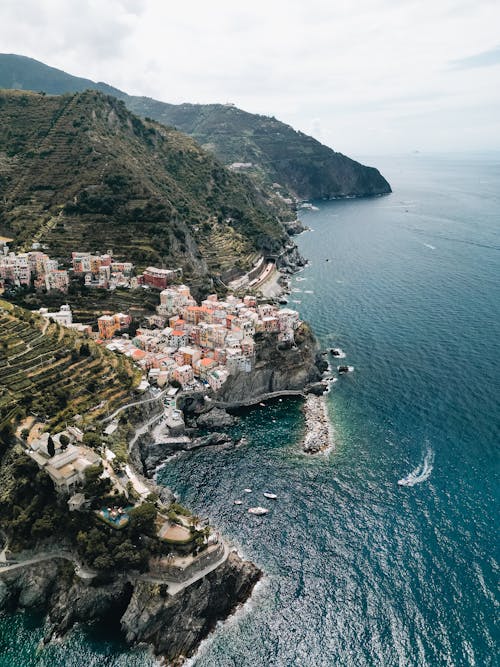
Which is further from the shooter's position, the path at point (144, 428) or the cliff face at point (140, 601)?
the path at point (144, 428)

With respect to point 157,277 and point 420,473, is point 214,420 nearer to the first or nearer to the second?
point 420,473

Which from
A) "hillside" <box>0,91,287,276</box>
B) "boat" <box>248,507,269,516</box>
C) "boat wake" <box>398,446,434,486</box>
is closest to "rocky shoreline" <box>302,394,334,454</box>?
"boat wake" <box>398,446,434,486</box>

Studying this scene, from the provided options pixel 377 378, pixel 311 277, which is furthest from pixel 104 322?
pixel 311 277

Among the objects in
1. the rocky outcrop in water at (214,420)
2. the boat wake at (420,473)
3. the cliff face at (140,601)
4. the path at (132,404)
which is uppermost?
the path at (132,404)

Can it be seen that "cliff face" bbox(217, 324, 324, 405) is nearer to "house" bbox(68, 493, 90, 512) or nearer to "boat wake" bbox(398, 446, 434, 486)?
"boat wake" bbox(398, 446, 434, 486)

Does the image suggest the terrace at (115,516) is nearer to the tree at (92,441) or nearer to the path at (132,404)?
the tree at (92,441)

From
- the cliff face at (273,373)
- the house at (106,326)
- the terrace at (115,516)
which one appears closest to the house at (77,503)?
the terrace at (115,516)
